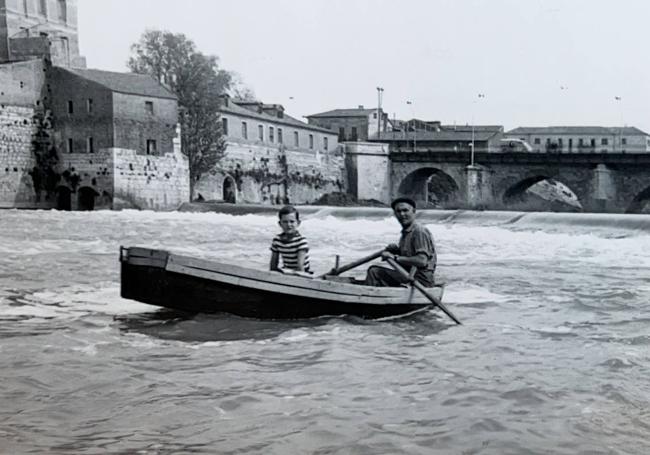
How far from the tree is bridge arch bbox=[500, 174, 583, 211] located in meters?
17.6

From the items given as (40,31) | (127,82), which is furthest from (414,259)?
(40,31)

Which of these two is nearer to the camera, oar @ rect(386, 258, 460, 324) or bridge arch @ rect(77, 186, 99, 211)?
oar @ rect(386, 258, 460, 324)

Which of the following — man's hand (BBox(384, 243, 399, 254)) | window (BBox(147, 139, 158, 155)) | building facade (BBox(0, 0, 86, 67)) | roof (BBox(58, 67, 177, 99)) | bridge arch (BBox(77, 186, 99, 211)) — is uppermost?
building facade (BBox(0, 0, 86, 67))

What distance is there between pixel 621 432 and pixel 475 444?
1.02m

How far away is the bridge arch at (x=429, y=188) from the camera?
5108 cm

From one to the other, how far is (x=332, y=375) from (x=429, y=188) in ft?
191

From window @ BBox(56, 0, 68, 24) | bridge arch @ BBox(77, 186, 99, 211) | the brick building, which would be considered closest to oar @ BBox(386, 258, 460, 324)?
the brick building

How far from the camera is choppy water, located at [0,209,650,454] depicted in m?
5.05

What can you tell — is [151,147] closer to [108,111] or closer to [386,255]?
[108,111]

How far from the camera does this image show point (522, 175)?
4572 centimetres

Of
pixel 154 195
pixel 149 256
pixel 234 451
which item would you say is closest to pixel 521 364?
pixel 234 451

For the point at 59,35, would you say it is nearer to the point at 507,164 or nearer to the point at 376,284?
the point at 507,164

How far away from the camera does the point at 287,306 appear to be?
861 centimetres

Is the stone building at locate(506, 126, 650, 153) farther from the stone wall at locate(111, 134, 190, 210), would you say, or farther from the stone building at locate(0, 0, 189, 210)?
the stone building at locate(0, 0, 189, 210)
